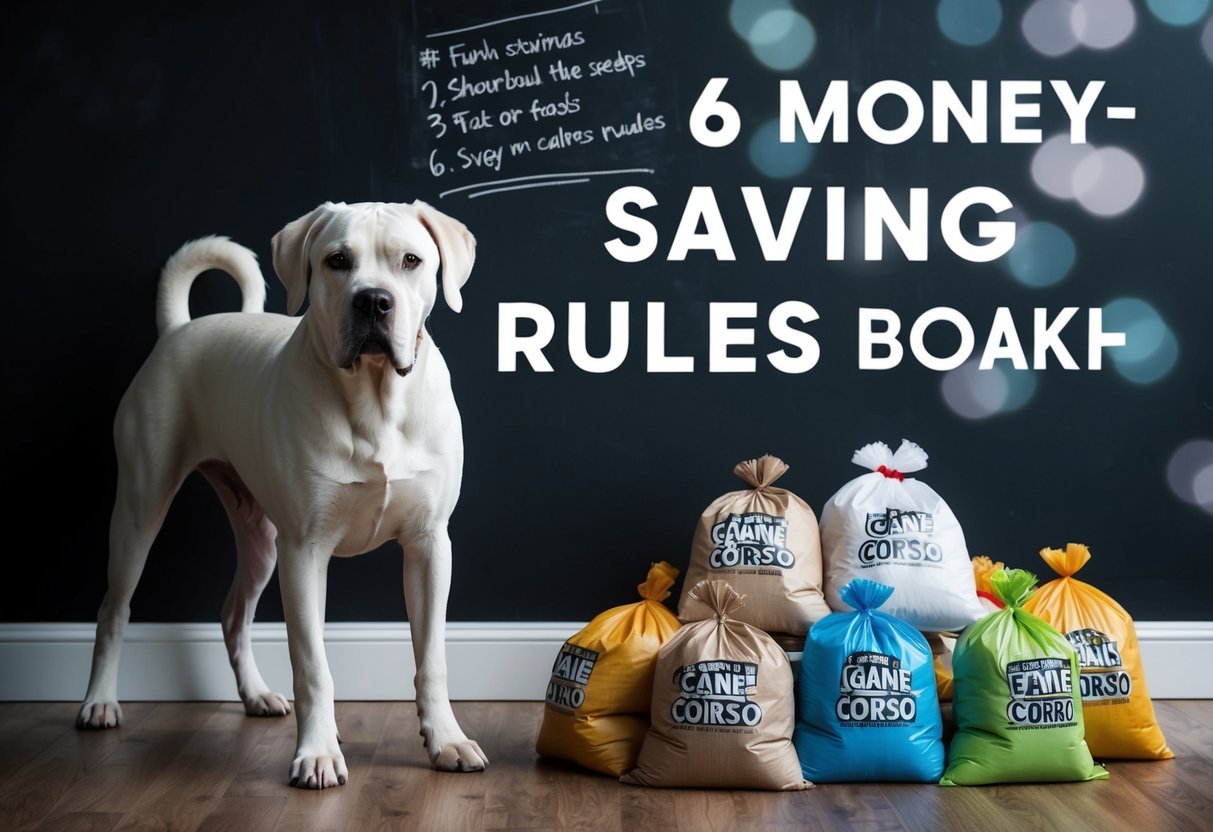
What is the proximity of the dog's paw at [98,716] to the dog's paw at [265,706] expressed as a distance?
31 centimetres

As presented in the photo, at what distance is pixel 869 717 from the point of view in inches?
96.2

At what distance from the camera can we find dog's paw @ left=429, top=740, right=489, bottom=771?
2.58 meters

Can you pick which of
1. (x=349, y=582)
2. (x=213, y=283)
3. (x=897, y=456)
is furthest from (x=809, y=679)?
(x=213, y=283)

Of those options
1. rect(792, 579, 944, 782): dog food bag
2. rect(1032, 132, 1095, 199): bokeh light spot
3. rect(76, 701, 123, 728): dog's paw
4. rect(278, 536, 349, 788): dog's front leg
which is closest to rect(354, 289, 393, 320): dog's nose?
rect(278, 536, 349, 788): dog's front leg

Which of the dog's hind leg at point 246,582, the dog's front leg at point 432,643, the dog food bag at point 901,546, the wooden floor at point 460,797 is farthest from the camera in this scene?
the dog's hind leg at point 246,582

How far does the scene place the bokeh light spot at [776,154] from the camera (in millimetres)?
3258

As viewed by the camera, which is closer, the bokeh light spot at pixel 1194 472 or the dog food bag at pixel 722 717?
the dog food bag at pixel 722 717

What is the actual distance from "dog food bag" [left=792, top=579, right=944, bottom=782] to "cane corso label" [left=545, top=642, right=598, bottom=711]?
45 cm

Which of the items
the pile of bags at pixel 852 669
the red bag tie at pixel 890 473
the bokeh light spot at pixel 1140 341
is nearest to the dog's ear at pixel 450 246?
the pile of bags at pixel 852 669

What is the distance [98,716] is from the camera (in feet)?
9.69

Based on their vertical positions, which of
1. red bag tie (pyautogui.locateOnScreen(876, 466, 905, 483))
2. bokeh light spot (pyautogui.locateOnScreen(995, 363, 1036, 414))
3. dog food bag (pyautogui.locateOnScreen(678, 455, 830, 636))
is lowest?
dog food bag (pyautogui.locateOnScreen(678, 455, 830, 636))

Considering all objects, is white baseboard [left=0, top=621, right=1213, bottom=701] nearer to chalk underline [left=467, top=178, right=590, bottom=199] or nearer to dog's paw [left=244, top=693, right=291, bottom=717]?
dog's paw [left=244, top=693, right=291, bottom=717]

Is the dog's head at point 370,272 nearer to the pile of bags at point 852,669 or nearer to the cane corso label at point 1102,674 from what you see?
the pile of bags at point 852,669

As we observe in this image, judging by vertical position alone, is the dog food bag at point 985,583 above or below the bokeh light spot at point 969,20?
below
